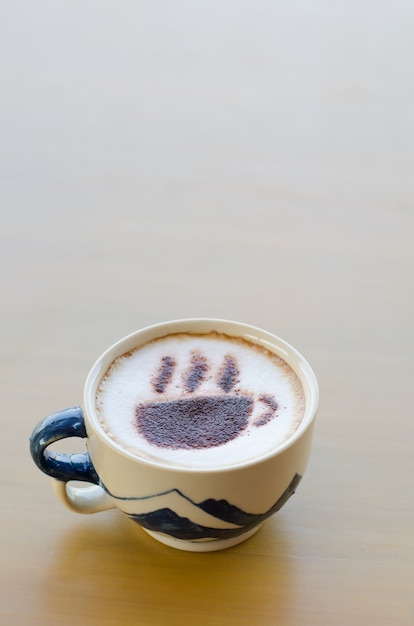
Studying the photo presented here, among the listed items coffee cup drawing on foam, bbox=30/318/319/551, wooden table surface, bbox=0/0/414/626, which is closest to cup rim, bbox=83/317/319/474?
coffee cup drawing on foam, bbox=30/318/319/551

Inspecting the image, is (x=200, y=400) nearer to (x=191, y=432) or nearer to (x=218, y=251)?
(x=191, y=432)

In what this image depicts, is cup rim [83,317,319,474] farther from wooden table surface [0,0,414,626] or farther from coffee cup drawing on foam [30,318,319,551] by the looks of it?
wooden table surface [0,0,414,626]

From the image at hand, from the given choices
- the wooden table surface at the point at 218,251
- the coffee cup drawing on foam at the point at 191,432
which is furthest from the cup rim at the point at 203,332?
the wooden table surface at the point at 218,251

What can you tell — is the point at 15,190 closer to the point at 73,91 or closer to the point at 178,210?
the point at 178,210

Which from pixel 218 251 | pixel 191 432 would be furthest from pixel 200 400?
A: pixel 218 251

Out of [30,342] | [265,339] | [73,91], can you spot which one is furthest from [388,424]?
[73,91]

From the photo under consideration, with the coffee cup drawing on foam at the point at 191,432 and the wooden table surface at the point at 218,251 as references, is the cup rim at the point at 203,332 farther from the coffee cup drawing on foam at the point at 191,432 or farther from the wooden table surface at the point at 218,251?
the wooden table surface at the point at 218,251

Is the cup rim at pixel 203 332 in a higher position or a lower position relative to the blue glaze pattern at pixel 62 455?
higher
